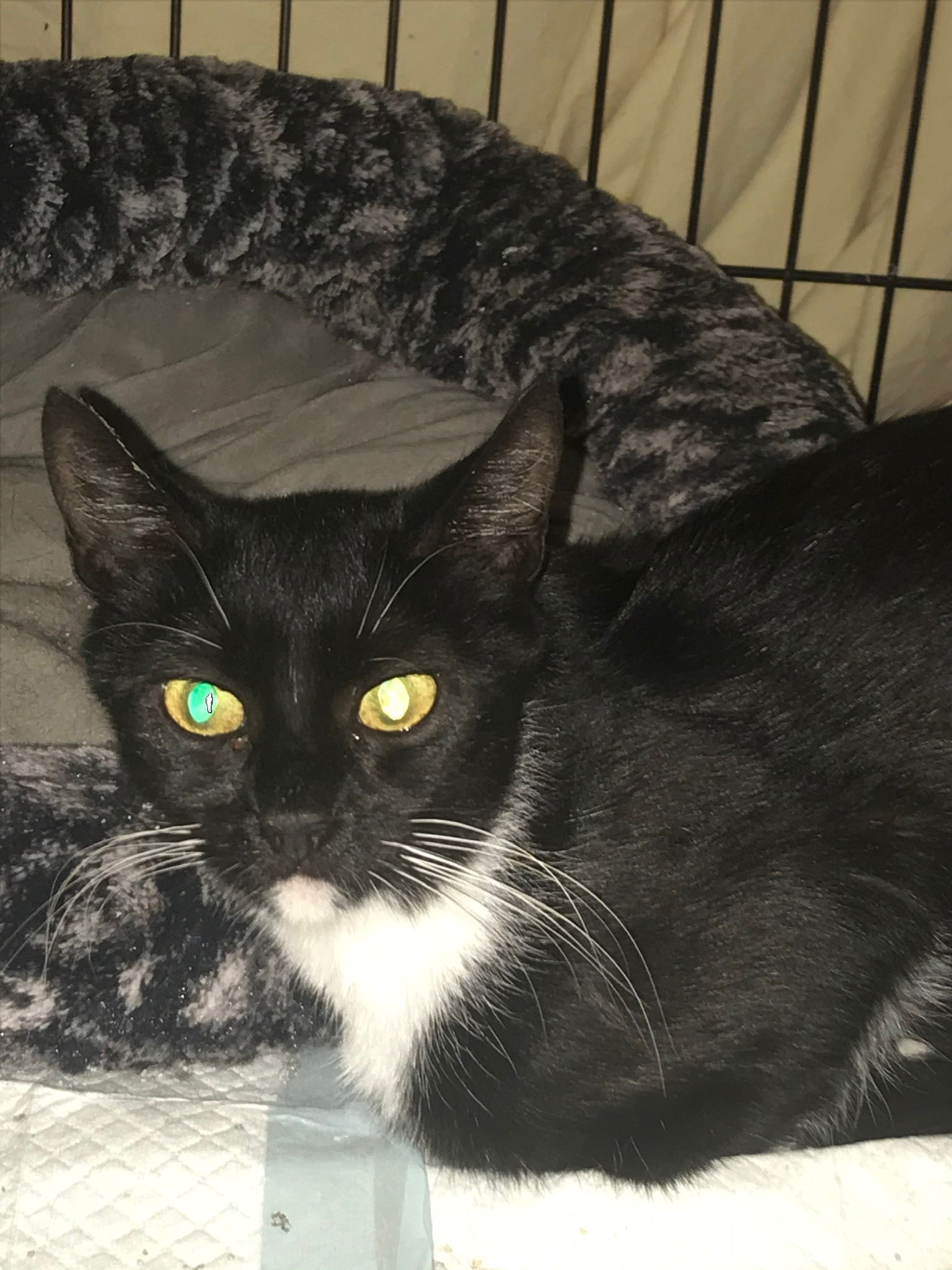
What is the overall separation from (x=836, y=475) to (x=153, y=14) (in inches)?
52.5

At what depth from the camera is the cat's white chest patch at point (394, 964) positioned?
0.99 m

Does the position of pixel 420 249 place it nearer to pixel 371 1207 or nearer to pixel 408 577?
pixel 408 577

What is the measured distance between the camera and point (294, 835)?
0.85 meters

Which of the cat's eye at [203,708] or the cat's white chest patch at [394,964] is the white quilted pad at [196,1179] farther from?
the cat's eye at [203,708]

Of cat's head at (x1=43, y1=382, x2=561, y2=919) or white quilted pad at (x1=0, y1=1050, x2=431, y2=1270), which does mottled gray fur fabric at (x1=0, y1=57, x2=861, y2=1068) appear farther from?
white quilted pad at (x1=0, y1=1050, x2=431, y2=1270)

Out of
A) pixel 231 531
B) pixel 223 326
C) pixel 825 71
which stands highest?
pixel 825 71

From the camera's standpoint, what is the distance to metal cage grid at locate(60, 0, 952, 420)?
173 cm

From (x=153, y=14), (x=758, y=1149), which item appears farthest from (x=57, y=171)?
(x=758, y=1149)

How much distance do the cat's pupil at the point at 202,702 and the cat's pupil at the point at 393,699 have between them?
13cm

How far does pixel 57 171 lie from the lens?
157cm

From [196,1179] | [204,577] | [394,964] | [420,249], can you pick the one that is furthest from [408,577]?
[420,249]

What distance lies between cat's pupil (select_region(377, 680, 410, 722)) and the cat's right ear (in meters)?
0.21

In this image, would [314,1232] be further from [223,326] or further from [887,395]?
[887,395]

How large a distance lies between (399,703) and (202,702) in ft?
0.50
